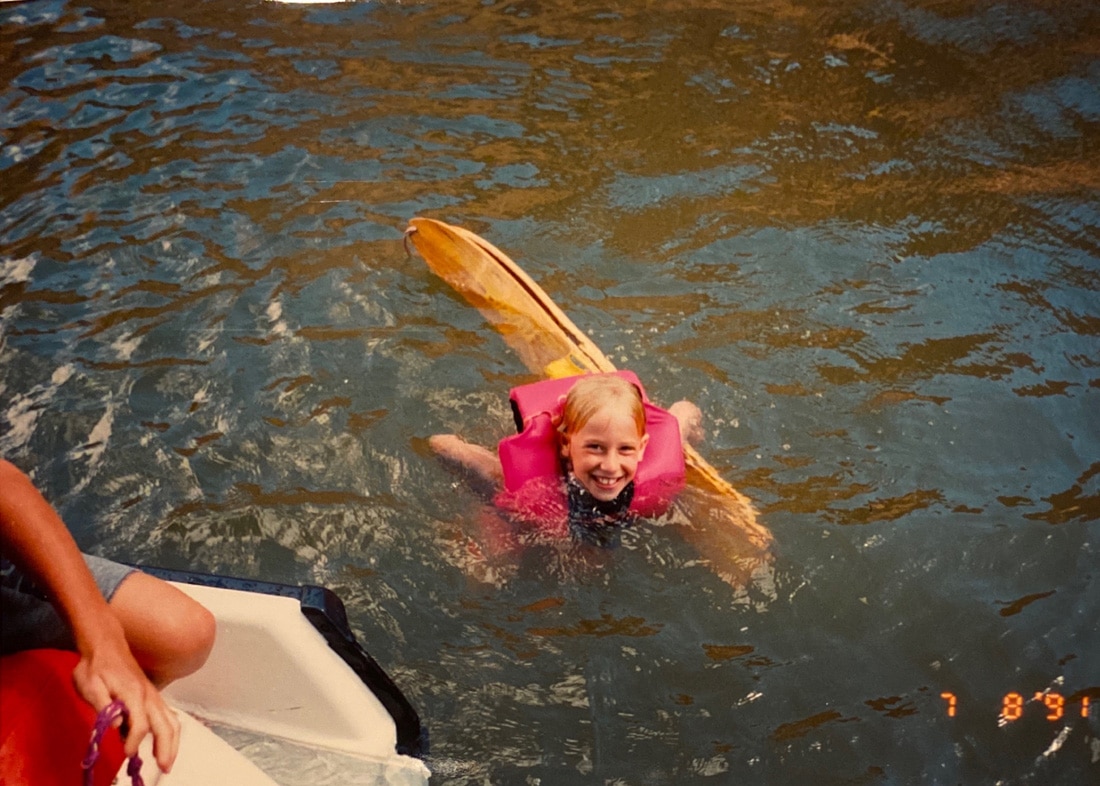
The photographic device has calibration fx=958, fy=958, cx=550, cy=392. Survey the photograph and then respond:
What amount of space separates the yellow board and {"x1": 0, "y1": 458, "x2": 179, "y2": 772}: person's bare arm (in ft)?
5.29

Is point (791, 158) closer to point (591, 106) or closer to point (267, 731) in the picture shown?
point (591, 106)

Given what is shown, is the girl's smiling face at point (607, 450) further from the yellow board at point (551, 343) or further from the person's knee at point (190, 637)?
the person's knee at point (190, 637)

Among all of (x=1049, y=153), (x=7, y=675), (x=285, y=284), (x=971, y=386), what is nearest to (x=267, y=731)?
(x=7, y=675)

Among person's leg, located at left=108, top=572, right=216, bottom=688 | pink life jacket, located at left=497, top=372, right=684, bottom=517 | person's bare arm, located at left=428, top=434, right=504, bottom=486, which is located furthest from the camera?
person's bare arm, located at left=428, top=434, right=504, bottom=486

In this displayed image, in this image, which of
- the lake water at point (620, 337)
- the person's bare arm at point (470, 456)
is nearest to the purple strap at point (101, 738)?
the lake water at point (620, 337)

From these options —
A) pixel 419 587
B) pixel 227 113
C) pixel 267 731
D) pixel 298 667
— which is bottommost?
pixel 419 587

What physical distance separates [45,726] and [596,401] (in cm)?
151

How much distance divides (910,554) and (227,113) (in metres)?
3.61

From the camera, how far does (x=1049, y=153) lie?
434 cm

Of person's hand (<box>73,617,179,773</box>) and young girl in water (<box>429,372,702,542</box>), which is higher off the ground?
person's hand (<box>73,617,179,773</box>)

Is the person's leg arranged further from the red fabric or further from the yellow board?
the yellow board

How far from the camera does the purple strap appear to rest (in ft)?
4.44

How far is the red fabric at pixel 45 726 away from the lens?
1373mm

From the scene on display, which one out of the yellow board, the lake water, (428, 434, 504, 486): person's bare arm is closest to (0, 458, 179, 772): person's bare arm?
the lake water
